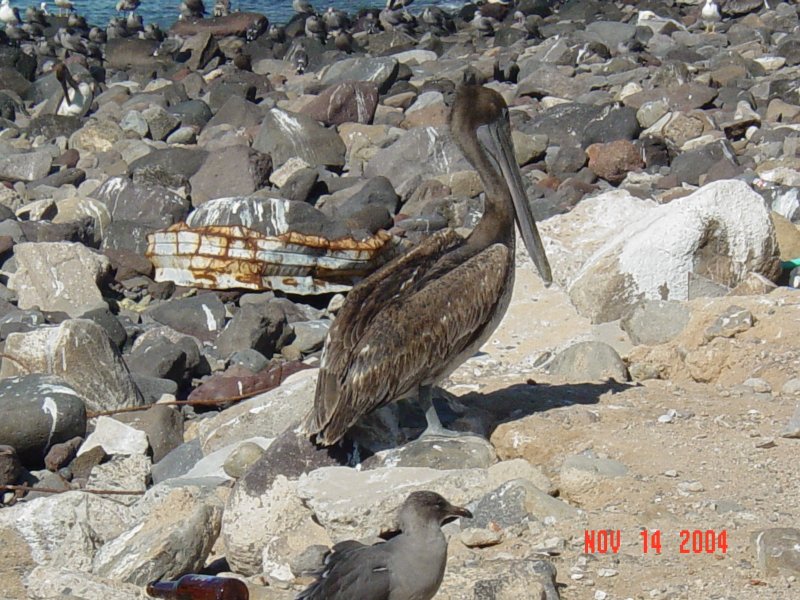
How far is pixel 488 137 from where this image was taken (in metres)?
7.00

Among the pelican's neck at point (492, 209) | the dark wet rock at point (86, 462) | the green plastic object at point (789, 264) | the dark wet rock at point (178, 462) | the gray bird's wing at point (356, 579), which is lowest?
the dark wet rock at point (86, 462)

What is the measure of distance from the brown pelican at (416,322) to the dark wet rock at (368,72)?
42.5ft

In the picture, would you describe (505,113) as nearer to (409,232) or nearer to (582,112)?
(409,232)

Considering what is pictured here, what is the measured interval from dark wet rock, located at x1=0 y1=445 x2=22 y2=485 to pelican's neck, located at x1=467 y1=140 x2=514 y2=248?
322 cm

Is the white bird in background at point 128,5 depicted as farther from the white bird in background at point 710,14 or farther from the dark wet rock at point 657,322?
the dark wet rock at point 657,322

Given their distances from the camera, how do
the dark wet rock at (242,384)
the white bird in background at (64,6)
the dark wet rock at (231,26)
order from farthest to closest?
the white bird in background at (64,6)
the dark wet rock at (231,26)
the dark wet rock at (242,384)

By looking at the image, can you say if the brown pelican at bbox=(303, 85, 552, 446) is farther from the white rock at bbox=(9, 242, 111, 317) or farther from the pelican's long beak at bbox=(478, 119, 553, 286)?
the white rock at bbox=(9, 242, 111, 317)

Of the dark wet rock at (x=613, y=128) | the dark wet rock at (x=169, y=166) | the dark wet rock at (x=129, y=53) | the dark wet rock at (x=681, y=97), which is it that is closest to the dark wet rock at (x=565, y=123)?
the dark wet rock at (x=613, y=128)

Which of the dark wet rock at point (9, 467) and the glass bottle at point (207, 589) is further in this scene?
the dark wet rock at point (9, 467)

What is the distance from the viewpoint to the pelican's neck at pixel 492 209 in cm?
666

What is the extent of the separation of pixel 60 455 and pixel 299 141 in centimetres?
800

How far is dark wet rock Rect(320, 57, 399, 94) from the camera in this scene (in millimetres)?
19656

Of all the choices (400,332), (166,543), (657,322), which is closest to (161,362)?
(657,322)

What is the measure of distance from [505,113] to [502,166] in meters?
0.33
